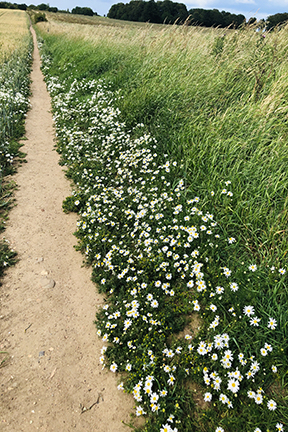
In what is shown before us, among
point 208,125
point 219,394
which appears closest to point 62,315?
point 219,394

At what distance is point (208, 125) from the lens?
16.2ft

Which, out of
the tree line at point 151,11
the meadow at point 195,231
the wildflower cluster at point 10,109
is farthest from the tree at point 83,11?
the meadow at point 195,231

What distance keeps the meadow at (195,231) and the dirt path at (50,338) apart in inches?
7.9

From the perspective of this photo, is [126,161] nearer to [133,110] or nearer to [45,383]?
[133,110]

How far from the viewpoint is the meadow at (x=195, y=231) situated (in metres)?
2.52

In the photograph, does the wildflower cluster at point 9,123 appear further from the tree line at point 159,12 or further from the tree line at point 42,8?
the tree line at point 42,8

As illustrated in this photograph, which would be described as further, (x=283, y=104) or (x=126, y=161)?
(x=126, y=161)

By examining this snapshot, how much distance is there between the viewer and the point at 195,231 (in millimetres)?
3645

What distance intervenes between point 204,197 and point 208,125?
64.9 inches

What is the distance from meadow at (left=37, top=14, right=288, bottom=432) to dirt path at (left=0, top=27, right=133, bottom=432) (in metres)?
0.20

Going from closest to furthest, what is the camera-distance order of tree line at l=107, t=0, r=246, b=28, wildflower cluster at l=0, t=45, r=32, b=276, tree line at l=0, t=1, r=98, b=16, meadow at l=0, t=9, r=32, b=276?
wildflower cluster at l=0, t=45, r=32, b=276 → meadow at l=0, t=9, r=32, b=276 → tree line at l=107, t=0, r=246, b=28 → tree line at l=0, t=1, r=98, b=16

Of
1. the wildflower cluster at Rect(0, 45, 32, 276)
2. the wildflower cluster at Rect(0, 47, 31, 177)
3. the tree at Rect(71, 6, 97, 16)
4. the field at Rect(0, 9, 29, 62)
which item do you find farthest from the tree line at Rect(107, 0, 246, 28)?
the tree at Rect(71, 6, 97, 16)

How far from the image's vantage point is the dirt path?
246 cm

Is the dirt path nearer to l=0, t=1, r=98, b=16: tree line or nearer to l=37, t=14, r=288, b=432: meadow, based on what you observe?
l=37, t=14, r=288, b=432: meadow
